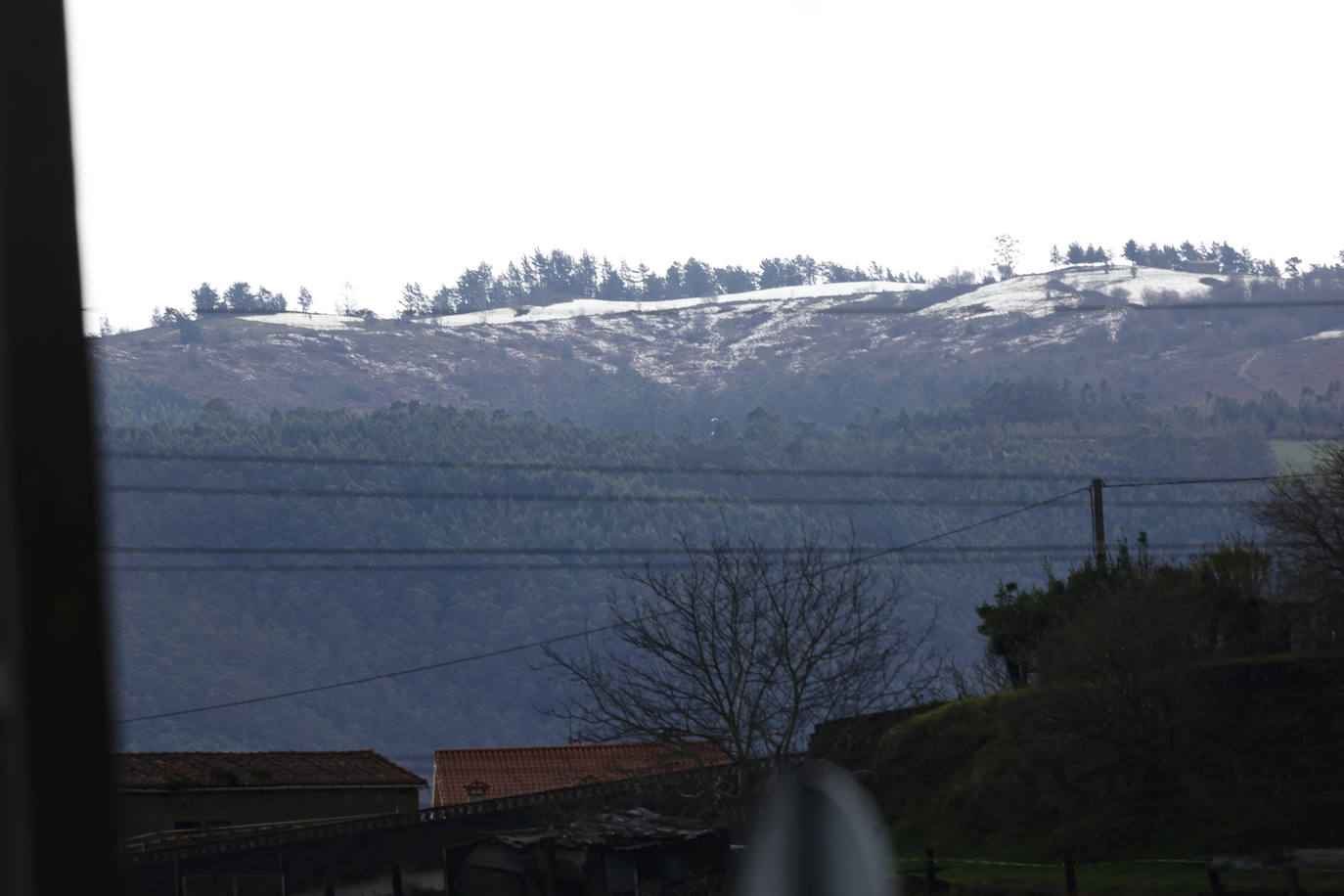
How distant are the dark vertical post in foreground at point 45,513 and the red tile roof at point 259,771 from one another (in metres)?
49.2

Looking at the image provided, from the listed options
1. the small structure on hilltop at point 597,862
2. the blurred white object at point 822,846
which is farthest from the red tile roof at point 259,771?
the blurred white object at point 822,846

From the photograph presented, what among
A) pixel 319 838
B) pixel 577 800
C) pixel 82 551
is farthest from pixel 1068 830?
pixel 82 551

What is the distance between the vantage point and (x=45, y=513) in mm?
1627

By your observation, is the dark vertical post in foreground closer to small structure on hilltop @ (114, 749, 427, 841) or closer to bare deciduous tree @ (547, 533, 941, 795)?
bare deciduous tree @ (547, 533, 941, 795)

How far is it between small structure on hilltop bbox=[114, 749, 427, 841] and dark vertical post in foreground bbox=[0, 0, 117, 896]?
4553 centimetres

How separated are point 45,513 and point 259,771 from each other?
5099 cm

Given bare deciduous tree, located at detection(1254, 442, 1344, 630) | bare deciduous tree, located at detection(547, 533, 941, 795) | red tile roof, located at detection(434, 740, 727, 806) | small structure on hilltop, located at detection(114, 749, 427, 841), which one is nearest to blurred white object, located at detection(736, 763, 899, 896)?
bare deciduous tree, located at detection(547, 533, 941, 795)

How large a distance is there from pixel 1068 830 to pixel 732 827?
902 cm

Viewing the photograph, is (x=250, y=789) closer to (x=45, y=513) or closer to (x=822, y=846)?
(x=822, y=846)

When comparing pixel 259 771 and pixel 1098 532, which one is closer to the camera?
pixel 1098 532

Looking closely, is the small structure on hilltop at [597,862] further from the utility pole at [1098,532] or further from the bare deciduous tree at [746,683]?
the utility pole at [1098,532]

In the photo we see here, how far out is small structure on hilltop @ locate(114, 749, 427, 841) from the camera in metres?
47.2

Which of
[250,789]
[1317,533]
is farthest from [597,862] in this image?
[250,789]

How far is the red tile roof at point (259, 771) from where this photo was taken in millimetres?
48594
